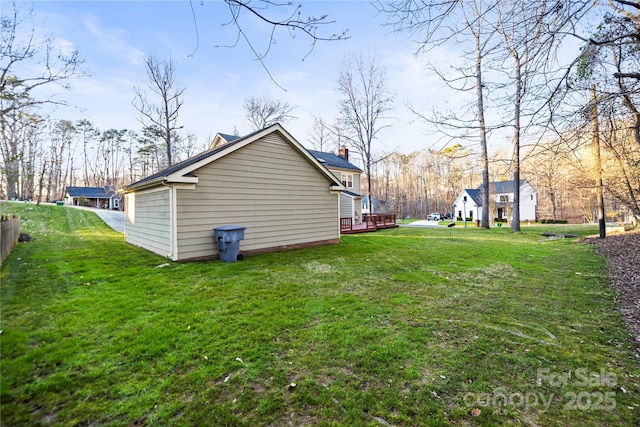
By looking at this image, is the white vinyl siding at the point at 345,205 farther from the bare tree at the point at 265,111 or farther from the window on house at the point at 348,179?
the bare tree at the point at 265,111

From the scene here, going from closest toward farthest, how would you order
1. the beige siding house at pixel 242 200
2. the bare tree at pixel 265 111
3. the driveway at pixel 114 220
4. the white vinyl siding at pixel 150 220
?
1. the beige siding house at pixel 242 200
2. the white vinyl siding at pixel 150 220
3. the driveway at pixel 114 220
4. the bare tree at pixel 265 111

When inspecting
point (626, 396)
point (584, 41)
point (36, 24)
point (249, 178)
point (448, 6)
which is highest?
point (36, 24)

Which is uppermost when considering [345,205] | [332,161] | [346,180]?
[332,161]

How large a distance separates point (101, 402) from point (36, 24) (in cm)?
1232

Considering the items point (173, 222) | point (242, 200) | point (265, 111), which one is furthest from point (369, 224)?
point (265, 111)

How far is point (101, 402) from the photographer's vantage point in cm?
223

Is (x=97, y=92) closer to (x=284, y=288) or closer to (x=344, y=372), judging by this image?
(x=284, y=288)

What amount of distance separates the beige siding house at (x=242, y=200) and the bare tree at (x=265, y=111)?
17.9m

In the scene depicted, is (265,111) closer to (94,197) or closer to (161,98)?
(161,98)

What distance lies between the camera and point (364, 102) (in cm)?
2450

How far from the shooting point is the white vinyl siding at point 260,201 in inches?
306

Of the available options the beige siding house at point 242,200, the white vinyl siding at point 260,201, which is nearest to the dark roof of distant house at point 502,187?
the beige siding house at point 242,200

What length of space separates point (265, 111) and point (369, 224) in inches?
652

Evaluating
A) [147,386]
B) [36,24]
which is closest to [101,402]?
[147,386]
